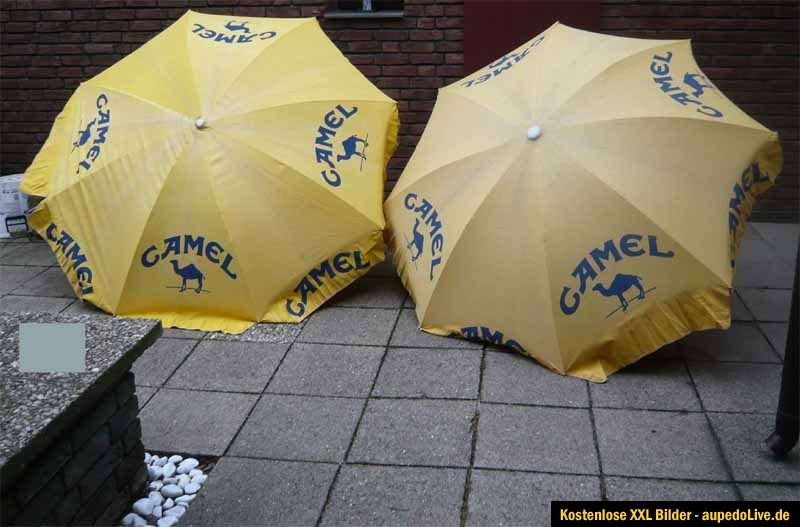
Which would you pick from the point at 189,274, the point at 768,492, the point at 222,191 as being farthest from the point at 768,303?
the point at 189,274

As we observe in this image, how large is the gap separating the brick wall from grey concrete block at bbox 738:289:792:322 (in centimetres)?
165

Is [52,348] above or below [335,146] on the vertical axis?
below

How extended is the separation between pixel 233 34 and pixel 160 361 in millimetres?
2220

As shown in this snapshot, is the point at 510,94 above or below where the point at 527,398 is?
above

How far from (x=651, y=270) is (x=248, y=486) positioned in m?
2.13

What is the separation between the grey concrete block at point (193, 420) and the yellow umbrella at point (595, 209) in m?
Answer: 1.21

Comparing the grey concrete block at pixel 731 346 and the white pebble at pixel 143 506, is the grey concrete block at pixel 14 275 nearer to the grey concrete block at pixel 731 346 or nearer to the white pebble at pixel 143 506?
the white pebble at pixel 143 506

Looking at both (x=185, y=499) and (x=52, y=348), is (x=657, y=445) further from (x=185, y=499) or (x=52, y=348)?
(x=52, y=348)

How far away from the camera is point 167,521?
3107 mm

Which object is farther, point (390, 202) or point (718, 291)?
point (390, 202)

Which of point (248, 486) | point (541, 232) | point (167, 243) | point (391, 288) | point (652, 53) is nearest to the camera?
point (248, 486)

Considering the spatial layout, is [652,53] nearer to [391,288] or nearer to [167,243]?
[391,288]

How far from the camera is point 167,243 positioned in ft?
15.2

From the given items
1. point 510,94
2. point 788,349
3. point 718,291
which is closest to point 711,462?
point 788,349
